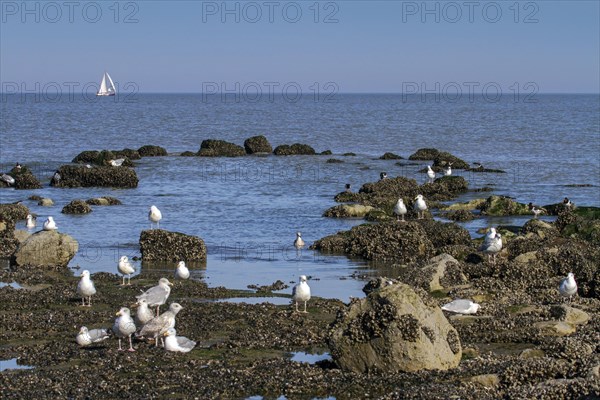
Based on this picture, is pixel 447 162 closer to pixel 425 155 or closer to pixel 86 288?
pixel 425 155

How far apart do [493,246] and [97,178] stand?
2825 centimetres

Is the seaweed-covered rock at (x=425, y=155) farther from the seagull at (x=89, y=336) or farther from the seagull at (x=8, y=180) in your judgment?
the seagull at (x=89, y=336)

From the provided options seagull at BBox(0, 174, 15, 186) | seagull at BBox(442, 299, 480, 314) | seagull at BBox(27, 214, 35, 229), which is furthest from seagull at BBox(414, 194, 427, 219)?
seagull at BBox(0, 174, 15, 186)

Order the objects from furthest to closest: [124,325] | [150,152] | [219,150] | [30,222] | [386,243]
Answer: [219,150]
[150,152]
[30,222]
[386,243]
[124,325]

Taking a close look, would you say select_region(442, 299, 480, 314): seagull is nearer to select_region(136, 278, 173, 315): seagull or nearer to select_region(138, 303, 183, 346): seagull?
select_region(136, 278, 173, 315): seagull

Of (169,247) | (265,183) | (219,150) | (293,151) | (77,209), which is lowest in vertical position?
(169,247)

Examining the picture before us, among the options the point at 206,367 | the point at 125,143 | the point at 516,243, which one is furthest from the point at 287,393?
the point at 125,143

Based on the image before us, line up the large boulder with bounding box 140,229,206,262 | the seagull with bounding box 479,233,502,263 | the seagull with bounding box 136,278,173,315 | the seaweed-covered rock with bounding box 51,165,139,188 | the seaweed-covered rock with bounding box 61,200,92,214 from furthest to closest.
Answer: the seaweed-covered rock with bounding box 51,165,139,188
the seaweed-covered rock with bounding box 61,200,92,214
the large boulder with bounding box 140,229,206,262
the seagull with bounding box 479,233,502,263
the seagull with bounding box 136,278,173,315

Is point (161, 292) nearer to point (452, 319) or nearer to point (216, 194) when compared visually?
point (452, 319)

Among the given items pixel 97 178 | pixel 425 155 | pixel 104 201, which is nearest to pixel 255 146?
pixel 425 155

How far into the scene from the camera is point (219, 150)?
71188 millimetres

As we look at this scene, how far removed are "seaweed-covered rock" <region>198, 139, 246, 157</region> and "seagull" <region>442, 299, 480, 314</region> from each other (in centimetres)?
5075

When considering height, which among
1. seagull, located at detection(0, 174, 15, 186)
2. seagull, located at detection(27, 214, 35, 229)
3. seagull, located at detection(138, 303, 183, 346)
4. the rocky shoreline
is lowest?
the rocky shoreline

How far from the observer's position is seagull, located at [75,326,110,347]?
686 inches
